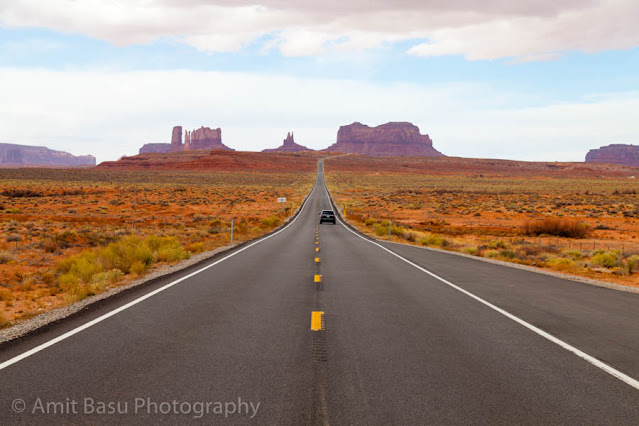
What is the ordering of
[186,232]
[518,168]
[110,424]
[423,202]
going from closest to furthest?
[110,424] → [186,232] → [423,202] → [518,168]

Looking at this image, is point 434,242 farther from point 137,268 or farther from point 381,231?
point 137,268

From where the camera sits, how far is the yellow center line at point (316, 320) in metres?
7.24

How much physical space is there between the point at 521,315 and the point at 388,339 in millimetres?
3254

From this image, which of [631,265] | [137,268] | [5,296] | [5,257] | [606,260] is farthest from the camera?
[606,260]

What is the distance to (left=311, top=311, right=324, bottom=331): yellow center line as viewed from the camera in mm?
7242

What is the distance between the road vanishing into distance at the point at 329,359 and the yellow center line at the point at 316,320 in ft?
0.06

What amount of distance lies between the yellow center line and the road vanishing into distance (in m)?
0.02

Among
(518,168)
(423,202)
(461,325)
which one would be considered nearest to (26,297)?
(461,325)

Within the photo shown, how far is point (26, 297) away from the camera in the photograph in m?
10.8

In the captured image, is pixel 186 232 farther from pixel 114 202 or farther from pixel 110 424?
pixel 114 202

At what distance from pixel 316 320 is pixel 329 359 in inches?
79.0

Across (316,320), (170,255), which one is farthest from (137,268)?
(316,320)

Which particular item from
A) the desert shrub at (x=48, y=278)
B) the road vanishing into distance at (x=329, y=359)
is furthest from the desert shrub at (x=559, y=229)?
the desert shrub at (x=48, y=278)

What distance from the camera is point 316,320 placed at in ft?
25.3
